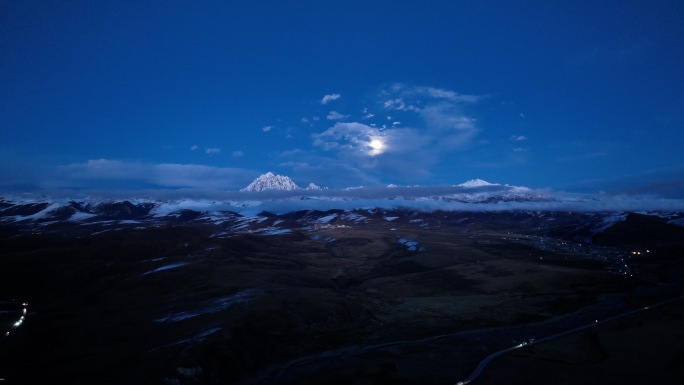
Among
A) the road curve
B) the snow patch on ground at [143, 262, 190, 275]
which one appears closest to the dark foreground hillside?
the road curve

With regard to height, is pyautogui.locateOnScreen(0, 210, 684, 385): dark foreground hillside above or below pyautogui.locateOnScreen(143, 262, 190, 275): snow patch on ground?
below

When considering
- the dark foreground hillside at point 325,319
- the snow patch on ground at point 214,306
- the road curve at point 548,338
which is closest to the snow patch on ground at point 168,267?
the dark foreground hillside at point 325,319

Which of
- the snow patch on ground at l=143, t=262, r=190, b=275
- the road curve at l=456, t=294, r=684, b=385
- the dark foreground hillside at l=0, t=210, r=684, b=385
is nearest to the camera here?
the road curve at l=456, t=294, r=684, b=385

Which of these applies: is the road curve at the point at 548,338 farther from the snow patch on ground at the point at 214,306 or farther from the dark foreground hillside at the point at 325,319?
the snow patch on ground at the point at 214,306

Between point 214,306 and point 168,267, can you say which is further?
point 168,267

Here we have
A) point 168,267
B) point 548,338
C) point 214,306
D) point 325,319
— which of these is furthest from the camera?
point 168,267

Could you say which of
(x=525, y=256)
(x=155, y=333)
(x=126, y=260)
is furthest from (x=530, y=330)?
(x=126, y=260)

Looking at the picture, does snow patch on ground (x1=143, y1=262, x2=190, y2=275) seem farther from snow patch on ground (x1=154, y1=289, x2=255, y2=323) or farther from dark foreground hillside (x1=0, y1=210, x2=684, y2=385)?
snow patch on ground (x1=154, y1=289, x2=255, y2=323)

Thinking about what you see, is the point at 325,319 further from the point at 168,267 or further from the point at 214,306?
the point at 168,267

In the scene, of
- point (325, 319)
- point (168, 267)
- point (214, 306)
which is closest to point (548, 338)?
point (325, 319)
